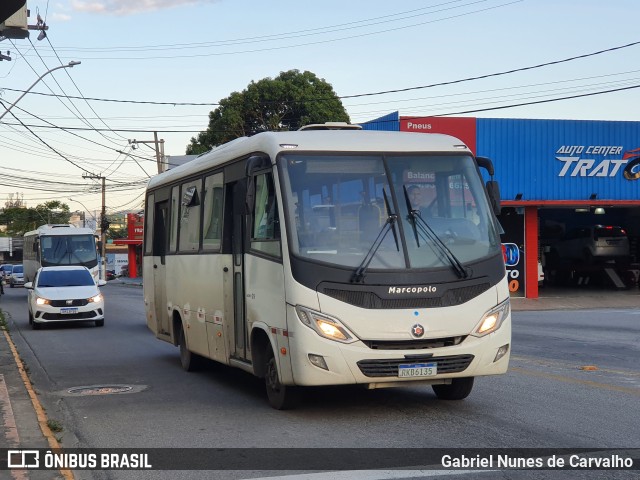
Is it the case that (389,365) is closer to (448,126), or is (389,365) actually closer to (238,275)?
(238,275)

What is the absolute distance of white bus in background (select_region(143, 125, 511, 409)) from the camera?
936 cm

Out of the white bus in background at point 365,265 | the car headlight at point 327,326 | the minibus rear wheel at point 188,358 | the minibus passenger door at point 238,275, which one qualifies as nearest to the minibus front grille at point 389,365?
the white bus in background at point 365,265

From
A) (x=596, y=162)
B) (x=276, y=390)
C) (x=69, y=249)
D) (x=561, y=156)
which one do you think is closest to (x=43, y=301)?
(x=276, y=390)

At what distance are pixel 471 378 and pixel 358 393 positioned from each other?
63.9 inches

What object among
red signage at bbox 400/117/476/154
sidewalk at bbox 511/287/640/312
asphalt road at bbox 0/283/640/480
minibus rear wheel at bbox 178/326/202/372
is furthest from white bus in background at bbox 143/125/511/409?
red signage at bbox 400/117/476/154

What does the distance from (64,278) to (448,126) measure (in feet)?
54.9

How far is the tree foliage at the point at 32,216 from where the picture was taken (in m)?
137

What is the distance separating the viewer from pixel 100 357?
17375 millimetres

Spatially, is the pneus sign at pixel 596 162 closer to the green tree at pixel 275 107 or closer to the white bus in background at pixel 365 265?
the green tree at pixel 275 107

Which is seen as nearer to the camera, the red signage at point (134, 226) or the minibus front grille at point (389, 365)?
the minibus front grille at point (389, 365)

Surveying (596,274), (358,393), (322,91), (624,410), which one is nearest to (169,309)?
(358,393)

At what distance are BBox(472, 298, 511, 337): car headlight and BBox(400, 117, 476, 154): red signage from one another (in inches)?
1056

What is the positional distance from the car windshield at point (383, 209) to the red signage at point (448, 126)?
2622 cm

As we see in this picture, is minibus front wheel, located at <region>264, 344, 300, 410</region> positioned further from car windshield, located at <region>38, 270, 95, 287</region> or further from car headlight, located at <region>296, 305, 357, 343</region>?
car windshield, located at <region>38, 270, 95, 287</region>
